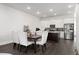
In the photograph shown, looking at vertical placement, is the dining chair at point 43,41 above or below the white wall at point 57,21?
below

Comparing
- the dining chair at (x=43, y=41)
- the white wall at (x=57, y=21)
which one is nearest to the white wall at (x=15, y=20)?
the white wall at (x=57, y=21)

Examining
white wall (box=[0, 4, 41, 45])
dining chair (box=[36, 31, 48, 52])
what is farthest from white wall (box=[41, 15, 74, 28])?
dining chair (box=[36, 31, 48, 52])

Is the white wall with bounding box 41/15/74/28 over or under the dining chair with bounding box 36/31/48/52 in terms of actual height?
over

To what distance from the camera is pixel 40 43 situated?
359 cm

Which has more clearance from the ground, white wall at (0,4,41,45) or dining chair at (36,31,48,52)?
white wall at (0,4,41,45)

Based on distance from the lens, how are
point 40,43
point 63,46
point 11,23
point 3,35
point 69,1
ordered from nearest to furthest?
1. point 69,1
2. point 3,35
3. point 11,23
4. point 63,46
5. point 40,43

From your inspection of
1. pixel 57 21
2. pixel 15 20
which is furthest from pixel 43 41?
pixel 15 20

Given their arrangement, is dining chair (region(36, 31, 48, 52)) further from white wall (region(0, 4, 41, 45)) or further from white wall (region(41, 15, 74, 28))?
white wall (region(0, 4, 41, 45))

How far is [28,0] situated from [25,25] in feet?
4.03

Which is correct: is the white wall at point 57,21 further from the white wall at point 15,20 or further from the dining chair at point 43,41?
the dining chair at point 43,41

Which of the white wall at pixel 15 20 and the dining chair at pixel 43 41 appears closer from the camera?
the white wall at pixel 15 20

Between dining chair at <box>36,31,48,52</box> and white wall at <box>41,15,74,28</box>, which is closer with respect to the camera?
white wall at <box>41,15,74,28</box>
